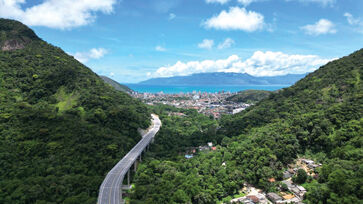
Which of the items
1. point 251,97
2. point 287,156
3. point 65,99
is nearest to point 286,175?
point 287,156

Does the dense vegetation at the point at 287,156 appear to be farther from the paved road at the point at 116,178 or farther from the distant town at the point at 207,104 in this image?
the distant town at the point at 207,104

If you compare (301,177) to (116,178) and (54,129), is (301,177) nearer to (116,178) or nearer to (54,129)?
(116,178)

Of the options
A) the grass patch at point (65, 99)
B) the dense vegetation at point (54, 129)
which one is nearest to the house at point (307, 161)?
the dense vegetation at point (54, 129)

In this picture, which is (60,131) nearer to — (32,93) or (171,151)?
(32,93)

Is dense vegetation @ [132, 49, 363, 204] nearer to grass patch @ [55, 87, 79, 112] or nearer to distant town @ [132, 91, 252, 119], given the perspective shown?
grass patch @ [55, 87, 79, 112]

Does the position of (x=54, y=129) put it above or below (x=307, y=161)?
above

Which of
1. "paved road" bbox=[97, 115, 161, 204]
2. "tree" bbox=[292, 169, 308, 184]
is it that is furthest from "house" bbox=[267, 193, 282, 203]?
"paved road" bbox=[97, 115, 161, 204]

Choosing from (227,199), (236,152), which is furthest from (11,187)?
(236,152)
